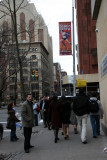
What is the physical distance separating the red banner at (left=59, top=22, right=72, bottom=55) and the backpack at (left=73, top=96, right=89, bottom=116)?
515 inches

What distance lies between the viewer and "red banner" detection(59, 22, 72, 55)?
21672mm

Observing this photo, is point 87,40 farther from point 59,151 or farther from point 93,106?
point 59,151

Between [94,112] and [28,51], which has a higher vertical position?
[28,51]

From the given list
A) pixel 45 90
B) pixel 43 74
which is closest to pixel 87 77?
pixel 43 74

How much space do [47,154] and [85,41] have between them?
38.5m

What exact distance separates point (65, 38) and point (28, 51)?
654 centimetres

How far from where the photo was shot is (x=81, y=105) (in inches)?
356

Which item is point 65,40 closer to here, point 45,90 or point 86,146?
point 86,146

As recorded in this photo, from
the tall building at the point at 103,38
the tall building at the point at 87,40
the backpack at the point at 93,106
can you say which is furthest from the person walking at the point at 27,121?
the tall building at the point at 87,40


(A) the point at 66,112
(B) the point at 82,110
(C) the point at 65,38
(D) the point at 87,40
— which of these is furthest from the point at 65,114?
(D) the point at 87,40

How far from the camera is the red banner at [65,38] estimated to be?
21672 mm

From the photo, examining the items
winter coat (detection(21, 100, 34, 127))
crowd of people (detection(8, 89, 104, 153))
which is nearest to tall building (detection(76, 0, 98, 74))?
crowd of people (detection(8, 89, 104, 153))

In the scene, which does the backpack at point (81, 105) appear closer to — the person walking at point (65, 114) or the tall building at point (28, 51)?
the person walking at point (65, 114)

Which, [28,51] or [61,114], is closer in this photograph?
[61,114]
